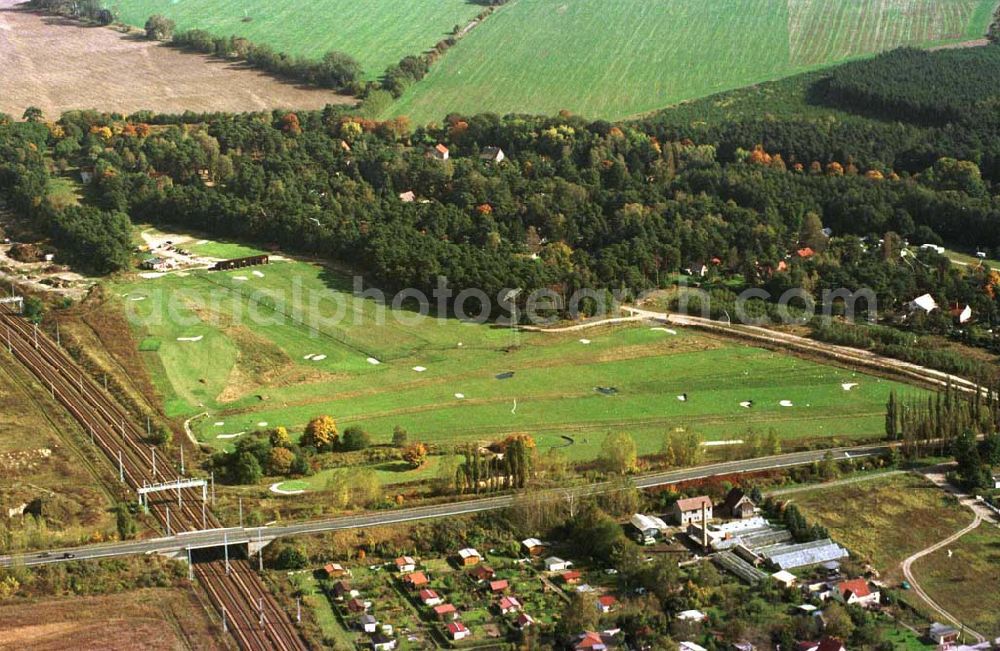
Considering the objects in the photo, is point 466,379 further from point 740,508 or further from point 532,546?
point 740,508

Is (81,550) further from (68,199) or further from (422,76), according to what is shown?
(422,76)

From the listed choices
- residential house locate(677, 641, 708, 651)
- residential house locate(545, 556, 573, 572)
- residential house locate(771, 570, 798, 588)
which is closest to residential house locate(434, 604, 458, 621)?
residential house locate(545, 556, 573, 572)

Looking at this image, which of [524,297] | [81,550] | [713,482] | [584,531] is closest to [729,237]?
[524,297]

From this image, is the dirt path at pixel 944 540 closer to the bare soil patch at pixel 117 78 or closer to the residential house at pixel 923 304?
the residential house at pixel 923 304

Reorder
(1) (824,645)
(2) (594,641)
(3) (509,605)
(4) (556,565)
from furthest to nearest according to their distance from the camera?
(4) (556,565) < (3) (509,605) < (2) (594,641) < (1) (824,645)

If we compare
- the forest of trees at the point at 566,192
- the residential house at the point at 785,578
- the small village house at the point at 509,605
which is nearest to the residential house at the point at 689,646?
the residential house at the point at 785,578

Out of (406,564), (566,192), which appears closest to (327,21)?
(566,192)
